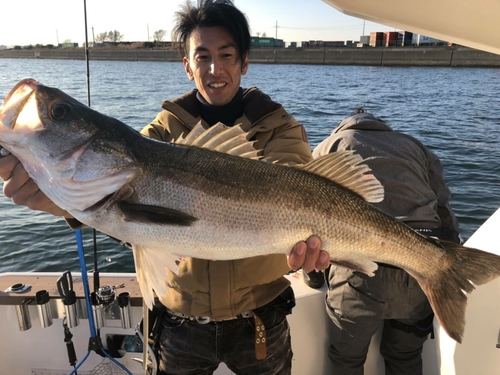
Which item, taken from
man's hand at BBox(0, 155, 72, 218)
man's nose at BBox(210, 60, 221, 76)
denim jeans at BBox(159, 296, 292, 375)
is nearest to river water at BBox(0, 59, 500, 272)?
denim jeans at BBox(159, 296, 292, 375)

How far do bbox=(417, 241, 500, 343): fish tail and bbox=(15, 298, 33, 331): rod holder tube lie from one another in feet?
11.0

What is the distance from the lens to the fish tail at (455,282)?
2.32 m

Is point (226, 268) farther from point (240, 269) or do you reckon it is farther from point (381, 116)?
point (381, 116)

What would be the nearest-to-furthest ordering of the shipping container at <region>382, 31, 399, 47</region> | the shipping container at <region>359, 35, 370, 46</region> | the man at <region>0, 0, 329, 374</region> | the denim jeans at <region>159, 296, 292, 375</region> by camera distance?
the man at <region>0, 0, 329, 374</region> < the denim jeans at <region>159, 296, 292, 375</region> < the shipping container at <region>382, 31, 399, 47</region> < the shipping container at <region>359, 35, 370, 46</region>

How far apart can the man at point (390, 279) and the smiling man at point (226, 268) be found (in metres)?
0.79

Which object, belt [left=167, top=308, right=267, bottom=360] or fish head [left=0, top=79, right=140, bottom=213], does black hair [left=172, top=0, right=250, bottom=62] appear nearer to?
fish head [left=0, top=79, right=140, bottom=213]

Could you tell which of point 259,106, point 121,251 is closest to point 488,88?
point 121,251

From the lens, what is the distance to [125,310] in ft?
11.9

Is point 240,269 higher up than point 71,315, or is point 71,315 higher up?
point 240,269

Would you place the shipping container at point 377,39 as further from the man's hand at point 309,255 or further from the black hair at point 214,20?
the man's hand at point 309,255

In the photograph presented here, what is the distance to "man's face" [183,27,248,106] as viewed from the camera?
296 cm

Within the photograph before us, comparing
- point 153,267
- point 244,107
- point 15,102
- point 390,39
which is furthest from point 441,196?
point 390,39

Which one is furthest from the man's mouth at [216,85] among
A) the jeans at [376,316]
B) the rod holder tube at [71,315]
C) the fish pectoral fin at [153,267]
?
the rod holder tube at [71,315]

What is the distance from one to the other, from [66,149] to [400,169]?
2.63m
